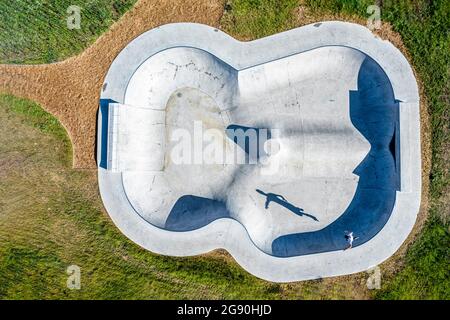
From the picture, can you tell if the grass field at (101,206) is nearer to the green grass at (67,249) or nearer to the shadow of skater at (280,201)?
the green grass at (67,249)

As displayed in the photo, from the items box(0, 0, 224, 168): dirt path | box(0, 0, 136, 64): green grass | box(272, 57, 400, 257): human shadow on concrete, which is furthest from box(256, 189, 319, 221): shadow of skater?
box(0, 0, 136, 64): green grass

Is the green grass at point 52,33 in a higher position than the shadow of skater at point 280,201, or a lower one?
higher

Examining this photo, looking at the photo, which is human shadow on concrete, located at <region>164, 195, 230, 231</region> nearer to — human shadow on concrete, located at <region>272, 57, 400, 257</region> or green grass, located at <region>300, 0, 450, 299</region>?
human shadow on concrete, located at <region>272, 57, 400, 257</region>

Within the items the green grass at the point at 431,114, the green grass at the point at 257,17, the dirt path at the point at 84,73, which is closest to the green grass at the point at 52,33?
the dirt path at the point at 84,73

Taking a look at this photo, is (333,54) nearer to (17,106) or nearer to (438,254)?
(438,254)

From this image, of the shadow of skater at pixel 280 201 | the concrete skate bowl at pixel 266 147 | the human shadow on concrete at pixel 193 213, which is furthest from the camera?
the shadow of skater at pixel 280 201

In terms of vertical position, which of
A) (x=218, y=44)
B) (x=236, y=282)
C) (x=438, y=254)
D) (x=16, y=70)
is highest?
(x=218, y=44)
